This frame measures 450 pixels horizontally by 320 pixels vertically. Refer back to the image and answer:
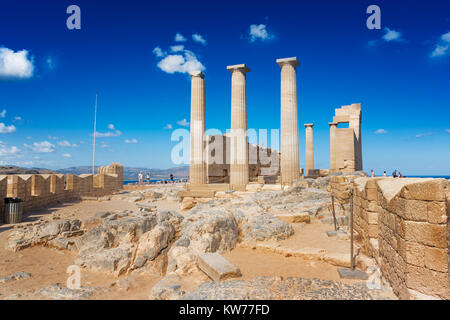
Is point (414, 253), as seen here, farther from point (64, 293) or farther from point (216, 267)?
point (64, 293)

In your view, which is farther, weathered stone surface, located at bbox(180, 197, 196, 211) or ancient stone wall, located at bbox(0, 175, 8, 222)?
weathered stone surface, located at bbox(180, 197, 196, 211)

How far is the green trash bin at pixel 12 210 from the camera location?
1089 centimetres

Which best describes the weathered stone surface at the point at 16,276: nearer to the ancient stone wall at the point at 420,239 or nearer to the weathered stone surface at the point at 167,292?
the weathered stone surface at the point at 167,292

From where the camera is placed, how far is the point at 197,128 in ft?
70.4

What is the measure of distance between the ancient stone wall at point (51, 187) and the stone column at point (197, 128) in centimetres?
748

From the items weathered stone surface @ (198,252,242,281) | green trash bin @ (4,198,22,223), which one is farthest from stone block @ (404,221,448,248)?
green trash bin @ (4,198,22,223)

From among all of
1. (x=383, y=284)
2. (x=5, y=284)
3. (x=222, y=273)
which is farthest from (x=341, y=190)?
(x=5, y=284)

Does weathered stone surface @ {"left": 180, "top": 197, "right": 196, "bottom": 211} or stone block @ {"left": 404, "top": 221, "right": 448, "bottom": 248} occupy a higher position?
stone block @ {"left": 404, "top": 221, "right": 448, "bottom": 248}

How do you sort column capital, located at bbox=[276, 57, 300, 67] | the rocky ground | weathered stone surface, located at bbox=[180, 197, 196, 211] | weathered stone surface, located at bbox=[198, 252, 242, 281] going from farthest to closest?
column capital, located at bbox=[276, 57, 300, 67], weathered stone surface, located at bbox=[180, 197, 196, 211], weathered stone surface, located at bbox=[198, 252, 242, 281], the rocky ground

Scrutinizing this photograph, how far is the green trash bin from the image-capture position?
1089cm

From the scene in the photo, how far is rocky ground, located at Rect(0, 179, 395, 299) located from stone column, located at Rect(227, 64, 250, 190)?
32.5 ft

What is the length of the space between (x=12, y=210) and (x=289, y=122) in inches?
633

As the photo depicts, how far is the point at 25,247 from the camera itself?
8.23 metres

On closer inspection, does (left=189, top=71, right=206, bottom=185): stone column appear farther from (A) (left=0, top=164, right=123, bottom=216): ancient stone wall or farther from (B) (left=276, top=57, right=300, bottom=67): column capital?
(A) (left=0, top=164, right=123, bottom=216): ancient stone wall
